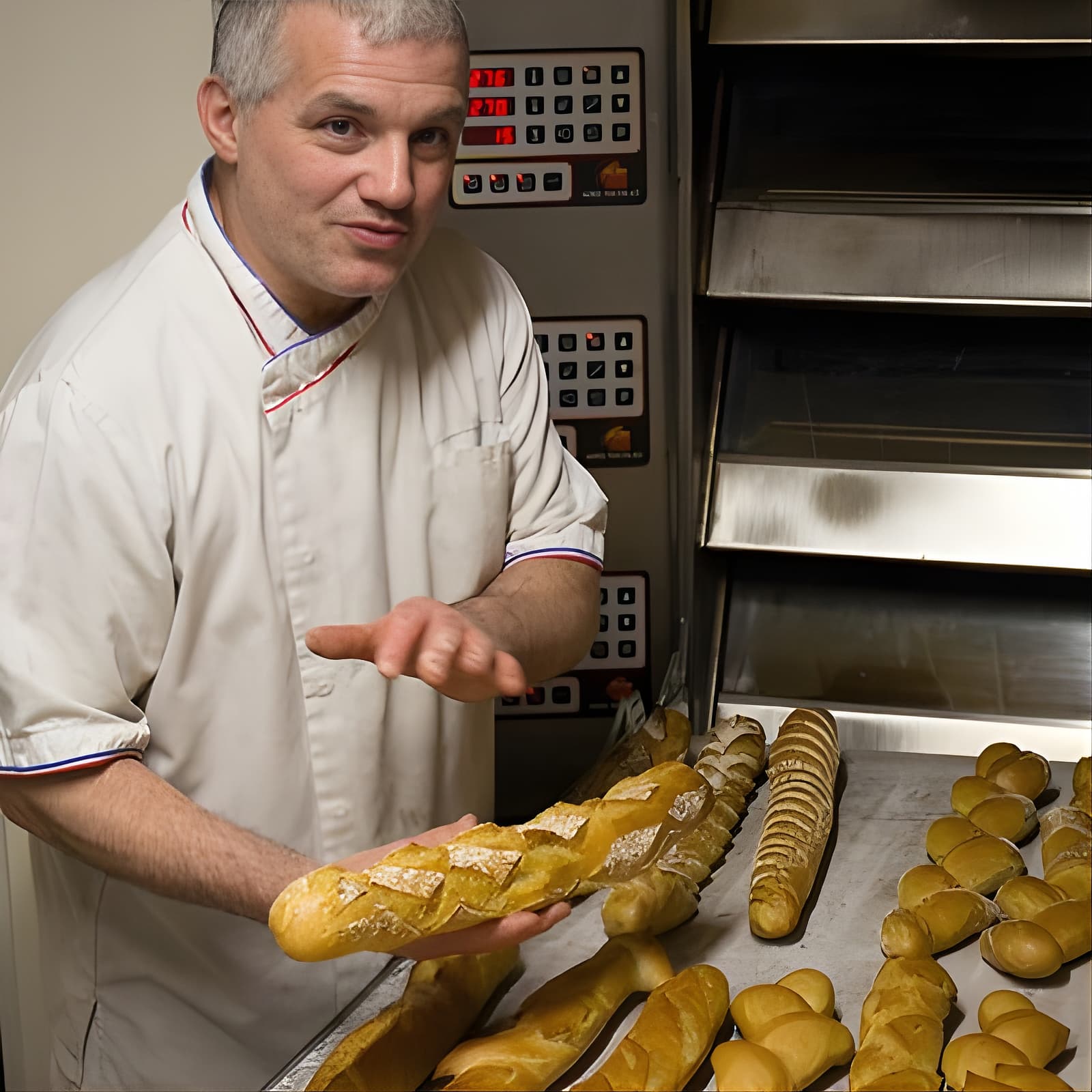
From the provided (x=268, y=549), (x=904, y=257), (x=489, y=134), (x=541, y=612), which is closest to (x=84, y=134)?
(x=489, y=134)

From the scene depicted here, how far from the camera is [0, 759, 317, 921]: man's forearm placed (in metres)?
1.14

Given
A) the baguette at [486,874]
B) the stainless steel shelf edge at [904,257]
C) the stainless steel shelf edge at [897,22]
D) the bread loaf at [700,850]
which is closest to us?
the baguette at [486,874]

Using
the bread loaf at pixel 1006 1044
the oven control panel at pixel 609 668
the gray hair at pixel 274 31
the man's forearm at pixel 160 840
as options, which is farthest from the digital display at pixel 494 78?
the bread loaf at pixel 1006 1044

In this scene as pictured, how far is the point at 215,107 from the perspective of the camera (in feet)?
4.17

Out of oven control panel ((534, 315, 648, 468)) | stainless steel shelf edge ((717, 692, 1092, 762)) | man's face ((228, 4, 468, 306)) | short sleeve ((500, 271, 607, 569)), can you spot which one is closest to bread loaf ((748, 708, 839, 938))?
stainless steel shelf edge ((717, 692, 1092, 762))

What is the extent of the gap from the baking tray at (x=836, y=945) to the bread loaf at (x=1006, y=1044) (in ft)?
0.13

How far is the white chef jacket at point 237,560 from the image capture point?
122 cm

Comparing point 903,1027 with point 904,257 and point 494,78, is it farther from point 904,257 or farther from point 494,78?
point 494,78

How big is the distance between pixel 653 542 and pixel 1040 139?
0.88 metres

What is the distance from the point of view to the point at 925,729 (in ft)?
6.52

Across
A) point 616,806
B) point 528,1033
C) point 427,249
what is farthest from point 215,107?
point 528,1033

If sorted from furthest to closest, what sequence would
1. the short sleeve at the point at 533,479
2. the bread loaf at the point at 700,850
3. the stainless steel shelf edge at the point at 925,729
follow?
the stainless steel shelf edge at the point at 925,729, the short sleeve at the point at 533,479, the bread loaf at the point at 700,850

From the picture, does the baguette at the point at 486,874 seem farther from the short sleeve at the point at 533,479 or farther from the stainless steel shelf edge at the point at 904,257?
the stainless steel shelf edge at the point at 904,257

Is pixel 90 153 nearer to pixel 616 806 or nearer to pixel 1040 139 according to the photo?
pixel 616 806
